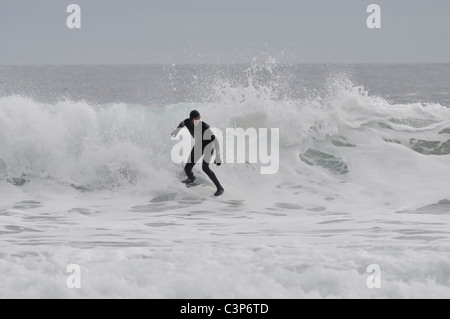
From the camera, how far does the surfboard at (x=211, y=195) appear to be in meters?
12.5

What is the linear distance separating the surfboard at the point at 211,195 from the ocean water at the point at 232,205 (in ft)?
0.37

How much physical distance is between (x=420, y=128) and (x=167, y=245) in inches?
383

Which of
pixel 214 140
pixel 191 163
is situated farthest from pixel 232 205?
pixel 214 140

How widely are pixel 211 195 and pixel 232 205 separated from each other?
1.70ft

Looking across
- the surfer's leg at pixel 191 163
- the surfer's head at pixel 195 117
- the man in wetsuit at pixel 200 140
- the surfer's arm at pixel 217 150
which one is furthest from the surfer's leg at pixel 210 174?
the surfer's head at pixel 195 117

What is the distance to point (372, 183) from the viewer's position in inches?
545

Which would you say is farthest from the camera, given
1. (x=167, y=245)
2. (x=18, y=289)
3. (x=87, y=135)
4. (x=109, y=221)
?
(x=87, y=135)

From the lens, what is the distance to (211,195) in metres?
12.6

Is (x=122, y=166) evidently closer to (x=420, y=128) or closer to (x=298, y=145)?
(x=298, y=145)

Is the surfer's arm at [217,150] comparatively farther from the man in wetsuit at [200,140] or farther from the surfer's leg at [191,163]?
the surfer's leg at [191,163]

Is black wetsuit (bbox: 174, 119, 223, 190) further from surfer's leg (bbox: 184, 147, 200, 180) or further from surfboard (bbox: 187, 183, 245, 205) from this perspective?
surfboard (bbox: 187, 183, 245, 205)

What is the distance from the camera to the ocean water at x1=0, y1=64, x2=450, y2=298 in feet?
23.7

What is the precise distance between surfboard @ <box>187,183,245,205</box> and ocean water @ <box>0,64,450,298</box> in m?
0.11
